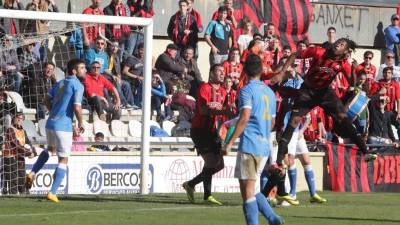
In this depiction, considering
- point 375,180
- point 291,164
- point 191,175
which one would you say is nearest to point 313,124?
point 375,180

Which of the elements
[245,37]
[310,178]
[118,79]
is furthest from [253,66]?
[245,37]

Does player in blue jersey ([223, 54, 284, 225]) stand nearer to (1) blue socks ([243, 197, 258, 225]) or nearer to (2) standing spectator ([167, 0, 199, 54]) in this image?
(1) blue socks ([243, 197, 258, 225])

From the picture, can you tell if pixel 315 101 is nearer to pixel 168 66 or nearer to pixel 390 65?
pixel 168 66

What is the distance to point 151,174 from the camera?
22.9 m

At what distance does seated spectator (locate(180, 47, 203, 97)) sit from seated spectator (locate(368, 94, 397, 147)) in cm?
420

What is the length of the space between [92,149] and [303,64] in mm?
7295

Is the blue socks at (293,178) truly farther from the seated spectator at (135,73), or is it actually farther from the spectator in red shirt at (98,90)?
the seated spectator at (135,73)

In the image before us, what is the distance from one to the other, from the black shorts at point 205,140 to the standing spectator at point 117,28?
224 inches

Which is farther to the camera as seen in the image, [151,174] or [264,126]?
[151,174]

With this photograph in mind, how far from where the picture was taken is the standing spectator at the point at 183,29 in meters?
27.1

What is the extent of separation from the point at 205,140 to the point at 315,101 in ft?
6.19

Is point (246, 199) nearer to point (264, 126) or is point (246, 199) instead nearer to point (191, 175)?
point (264, 126)

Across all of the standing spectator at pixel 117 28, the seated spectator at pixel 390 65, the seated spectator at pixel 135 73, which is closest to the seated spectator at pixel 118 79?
the seated spectator at pixel 135 73

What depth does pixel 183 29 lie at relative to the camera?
2734cm
